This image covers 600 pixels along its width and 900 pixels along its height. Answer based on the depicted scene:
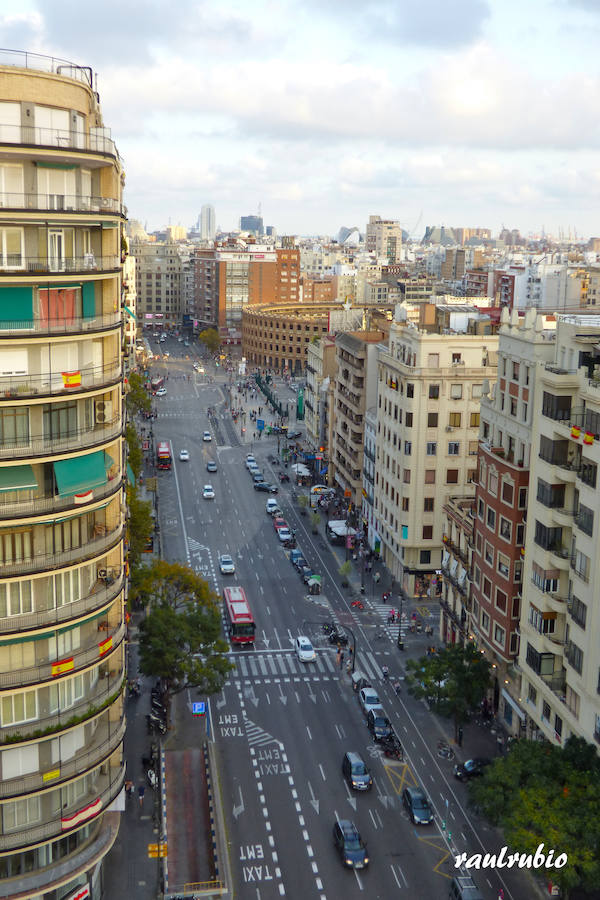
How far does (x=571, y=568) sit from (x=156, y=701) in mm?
31741

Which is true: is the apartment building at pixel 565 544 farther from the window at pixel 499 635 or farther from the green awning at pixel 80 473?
the green awning at pixel 80 473

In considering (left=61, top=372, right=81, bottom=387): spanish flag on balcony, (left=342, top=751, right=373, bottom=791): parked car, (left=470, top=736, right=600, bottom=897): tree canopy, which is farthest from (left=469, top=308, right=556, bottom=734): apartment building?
(left=61, top=372, right=81, bottom=387): spanish flag on balcony

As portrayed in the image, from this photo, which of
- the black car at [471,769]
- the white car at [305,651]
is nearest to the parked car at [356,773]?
the black car at [471,769]

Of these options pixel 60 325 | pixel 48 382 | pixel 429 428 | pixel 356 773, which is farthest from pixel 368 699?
pixel 60 325

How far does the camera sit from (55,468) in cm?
4431

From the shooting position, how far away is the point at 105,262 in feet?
152

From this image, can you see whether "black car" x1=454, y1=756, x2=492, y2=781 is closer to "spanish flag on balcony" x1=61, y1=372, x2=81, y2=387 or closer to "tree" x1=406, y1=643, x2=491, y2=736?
"tree" x1=406, y1=643, x2=491, y2=736

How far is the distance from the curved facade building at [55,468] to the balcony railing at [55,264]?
0.06 metres

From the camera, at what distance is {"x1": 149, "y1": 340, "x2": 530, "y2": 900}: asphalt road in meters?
55.0

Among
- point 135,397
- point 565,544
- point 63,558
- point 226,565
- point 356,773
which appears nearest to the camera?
point 63,558

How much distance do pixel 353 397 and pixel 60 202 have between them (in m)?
75.9

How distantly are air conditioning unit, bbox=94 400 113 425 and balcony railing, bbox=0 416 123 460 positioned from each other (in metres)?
0.24

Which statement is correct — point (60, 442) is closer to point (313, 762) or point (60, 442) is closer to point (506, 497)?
point (313, 762)

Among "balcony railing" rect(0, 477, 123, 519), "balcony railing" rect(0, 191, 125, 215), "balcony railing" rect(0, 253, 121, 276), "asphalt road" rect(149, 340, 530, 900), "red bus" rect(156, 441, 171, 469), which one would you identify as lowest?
"asphalt road" rect(149, 340, 530, 900)
